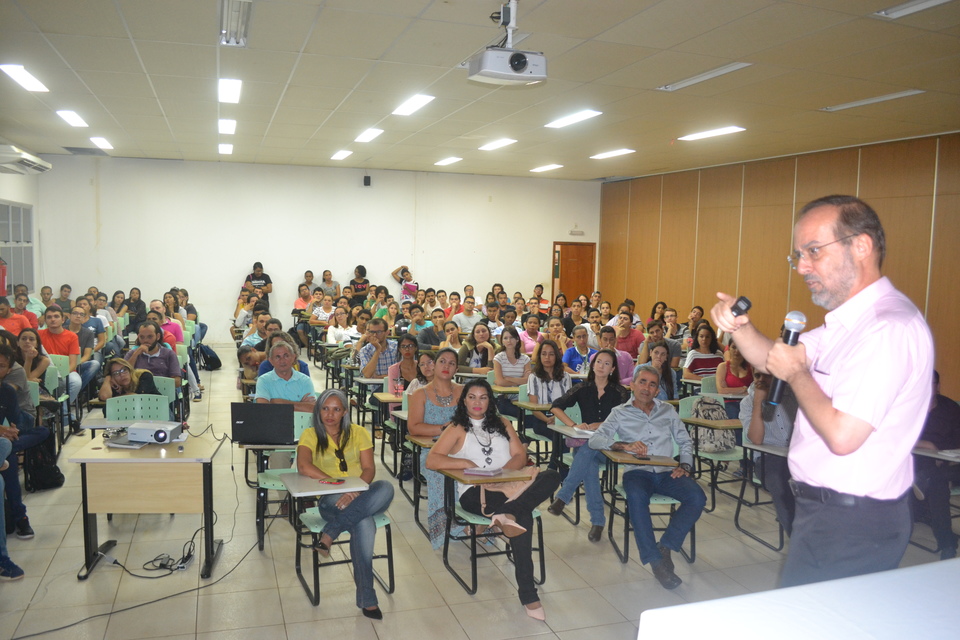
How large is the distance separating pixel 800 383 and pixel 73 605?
12.4 feet

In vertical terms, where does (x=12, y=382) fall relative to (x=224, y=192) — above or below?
below

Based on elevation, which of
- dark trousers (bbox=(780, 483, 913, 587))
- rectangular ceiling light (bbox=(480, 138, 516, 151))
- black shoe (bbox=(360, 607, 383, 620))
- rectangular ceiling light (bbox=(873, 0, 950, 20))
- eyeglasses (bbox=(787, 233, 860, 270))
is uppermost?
rectangular ceiling light (bbox=(480, 138, 516, 151))

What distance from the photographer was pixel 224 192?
46.9 ft

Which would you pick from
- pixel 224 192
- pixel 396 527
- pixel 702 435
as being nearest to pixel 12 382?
pixel 396 527

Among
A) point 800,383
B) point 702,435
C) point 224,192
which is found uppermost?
point 224,192

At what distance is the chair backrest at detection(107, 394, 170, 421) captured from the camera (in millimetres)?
5094

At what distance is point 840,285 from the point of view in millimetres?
1702

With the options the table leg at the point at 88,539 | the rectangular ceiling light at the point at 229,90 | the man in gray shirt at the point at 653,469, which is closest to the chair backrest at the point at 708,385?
the man in gray shirt at the point at 653,469

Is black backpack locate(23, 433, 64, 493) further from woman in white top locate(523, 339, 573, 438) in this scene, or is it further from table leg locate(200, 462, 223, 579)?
woman in white top locate(523, 339, 573, 438)

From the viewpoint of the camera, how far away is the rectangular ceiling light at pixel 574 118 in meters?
8.29

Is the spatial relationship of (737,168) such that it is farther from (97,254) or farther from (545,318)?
(97,254)

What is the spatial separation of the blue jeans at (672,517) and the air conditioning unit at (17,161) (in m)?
9.32

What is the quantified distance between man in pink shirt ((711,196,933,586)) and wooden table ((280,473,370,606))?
2.48 m

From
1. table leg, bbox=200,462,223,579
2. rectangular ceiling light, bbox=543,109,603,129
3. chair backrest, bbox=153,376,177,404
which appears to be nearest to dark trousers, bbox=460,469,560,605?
table leg, bbox=200,462,223,579
